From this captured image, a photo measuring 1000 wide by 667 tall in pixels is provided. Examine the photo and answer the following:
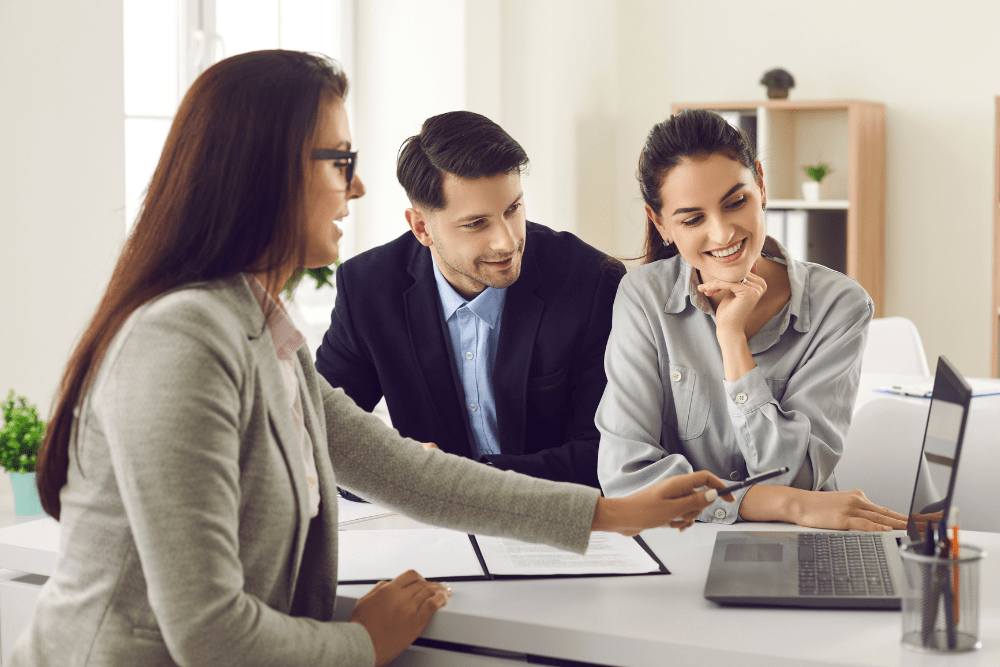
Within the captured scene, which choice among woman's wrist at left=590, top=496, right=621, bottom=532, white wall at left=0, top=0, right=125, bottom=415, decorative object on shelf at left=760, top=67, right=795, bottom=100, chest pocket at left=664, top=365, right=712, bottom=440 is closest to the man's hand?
woman's wrist at left=590, top=496, right=621, bottom=532

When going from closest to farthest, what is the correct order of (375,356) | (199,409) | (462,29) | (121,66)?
(199,409) < (375,356) < (121,66) < (462,29)

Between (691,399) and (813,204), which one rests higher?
(813,204)

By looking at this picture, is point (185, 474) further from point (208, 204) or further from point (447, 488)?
point (447, 488)

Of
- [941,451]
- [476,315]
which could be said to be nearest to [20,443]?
[476,315]

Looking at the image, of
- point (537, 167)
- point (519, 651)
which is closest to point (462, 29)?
point (537, 167)

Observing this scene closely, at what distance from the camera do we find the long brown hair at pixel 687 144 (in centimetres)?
174

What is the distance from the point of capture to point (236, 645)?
1000 mm

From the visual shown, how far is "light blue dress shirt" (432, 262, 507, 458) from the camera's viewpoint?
2094 millimetres

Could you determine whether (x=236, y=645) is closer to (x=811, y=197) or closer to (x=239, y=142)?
(x=239, y=142)

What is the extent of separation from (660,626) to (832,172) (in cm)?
384

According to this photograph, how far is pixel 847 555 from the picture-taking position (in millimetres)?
1331

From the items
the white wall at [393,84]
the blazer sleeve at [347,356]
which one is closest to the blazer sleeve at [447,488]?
the blazer sleeve at [347,356]

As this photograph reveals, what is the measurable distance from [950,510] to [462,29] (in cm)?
327

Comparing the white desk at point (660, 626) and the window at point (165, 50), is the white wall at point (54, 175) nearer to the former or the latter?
the window at point (165, 50)
